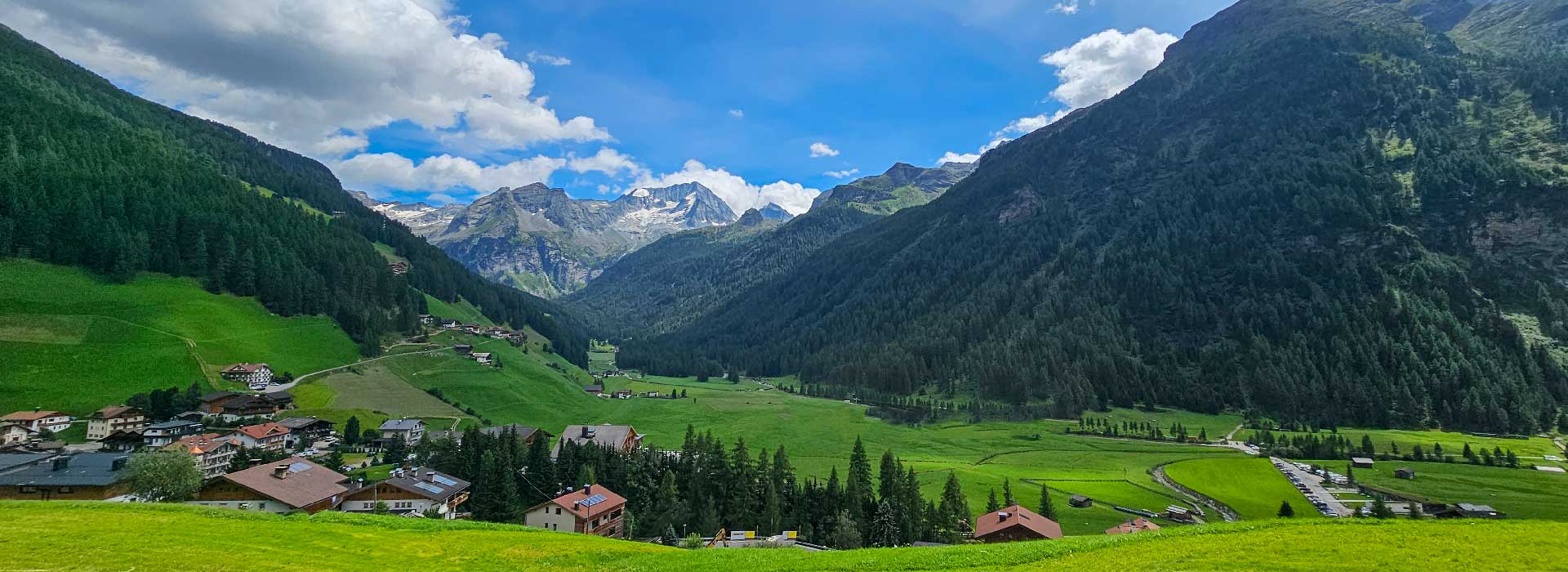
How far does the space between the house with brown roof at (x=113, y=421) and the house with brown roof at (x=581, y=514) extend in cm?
7164

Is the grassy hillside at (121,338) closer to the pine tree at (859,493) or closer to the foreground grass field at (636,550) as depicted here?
the foreground grass field at (636,550)

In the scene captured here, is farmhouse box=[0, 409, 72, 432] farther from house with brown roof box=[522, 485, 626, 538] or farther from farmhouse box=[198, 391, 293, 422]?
house with brown roof box=[522, 485, 626, 538]

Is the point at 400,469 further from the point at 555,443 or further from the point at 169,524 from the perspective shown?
the point at 169,524

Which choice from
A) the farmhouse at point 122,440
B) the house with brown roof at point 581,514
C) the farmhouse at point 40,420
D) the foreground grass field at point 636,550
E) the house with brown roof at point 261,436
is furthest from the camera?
the house with brown roof at point 261,436

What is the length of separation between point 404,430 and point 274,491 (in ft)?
165

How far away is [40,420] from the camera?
286 feet

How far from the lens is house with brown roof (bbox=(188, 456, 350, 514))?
57.3 m

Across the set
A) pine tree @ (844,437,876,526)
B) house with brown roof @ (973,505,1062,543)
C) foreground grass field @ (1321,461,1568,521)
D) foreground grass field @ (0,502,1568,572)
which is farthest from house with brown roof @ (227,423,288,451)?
foreground grass field @ (1321,461,1568,521)

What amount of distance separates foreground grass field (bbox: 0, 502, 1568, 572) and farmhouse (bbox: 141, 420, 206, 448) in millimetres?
72304

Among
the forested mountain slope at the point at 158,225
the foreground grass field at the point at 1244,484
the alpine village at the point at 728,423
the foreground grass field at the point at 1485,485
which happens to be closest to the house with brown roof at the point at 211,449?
the alpine village at the point at 728,423

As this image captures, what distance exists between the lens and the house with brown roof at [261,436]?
89.9 metres

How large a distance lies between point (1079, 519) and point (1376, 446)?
8333cm

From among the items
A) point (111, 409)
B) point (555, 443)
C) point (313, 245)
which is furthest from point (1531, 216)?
point (313, 245)

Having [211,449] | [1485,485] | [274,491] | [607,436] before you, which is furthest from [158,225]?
[1485,485]
